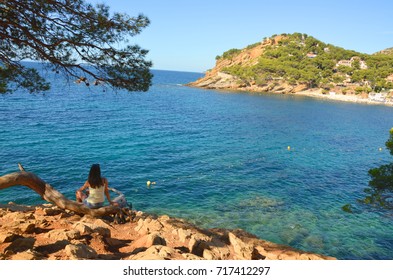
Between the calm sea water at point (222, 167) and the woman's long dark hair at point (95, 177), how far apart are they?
327 cm

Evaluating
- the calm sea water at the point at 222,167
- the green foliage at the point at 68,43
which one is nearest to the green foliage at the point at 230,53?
the calm sea water at the point at 222,167

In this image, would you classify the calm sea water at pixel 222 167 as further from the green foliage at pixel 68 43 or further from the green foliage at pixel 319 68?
the green foliage at pixel 319 68

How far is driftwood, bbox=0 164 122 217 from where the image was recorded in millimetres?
5855

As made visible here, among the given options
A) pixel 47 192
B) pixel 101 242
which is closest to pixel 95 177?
pixel 47 192

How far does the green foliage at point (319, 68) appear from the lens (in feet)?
317

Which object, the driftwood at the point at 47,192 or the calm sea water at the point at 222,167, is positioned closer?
the driftwood at the point at 47,192

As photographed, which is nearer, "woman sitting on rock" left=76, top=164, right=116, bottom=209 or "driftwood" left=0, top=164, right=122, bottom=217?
"driftwood" left=0, top=164, right=122, bottom=217

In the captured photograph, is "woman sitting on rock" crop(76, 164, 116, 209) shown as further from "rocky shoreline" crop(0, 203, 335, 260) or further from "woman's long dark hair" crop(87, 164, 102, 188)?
"rocky shoreline" crop(0, 203, 335, 260)

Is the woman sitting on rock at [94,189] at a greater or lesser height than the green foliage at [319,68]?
lesser

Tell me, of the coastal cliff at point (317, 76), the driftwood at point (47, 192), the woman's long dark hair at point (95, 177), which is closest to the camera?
the driftwood at point (47, 192)

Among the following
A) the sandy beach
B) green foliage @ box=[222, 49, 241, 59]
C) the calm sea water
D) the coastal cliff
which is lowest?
the calm sea water

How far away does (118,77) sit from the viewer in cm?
818

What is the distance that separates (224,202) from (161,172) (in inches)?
234

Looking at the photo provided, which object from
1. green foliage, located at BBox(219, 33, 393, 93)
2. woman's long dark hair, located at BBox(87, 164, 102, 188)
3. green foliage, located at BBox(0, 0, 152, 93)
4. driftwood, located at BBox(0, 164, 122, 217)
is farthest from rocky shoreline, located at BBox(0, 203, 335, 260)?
green foliage, located at BBox(219, 33, 393, 93)
